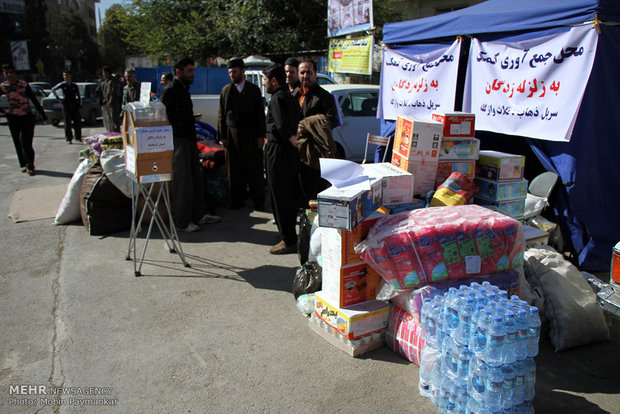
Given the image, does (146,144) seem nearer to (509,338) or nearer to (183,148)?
(183,148)

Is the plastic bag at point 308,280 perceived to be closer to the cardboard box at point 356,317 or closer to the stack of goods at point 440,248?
the cardboard box at point 356,317

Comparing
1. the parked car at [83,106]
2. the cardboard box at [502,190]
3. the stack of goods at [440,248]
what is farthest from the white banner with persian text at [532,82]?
the parked car at [83,106]

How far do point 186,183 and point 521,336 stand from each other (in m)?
4.44

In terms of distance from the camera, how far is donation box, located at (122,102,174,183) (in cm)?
437

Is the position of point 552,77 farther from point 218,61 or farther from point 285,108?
point 218,61

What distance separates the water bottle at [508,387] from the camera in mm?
2449

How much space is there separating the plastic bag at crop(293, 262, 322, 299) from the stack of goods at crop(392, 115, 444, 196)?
119cm

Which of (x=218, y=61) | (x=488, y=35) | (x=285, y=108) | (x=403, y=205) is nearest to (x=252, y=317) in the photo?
(x=403, y=205)

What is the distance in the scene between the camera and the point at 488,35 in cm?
539

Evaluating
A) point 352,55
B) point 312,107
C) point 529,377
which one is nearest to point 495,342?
point 529,377

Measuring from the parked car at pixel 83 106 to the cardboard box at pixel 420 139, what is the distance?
57.6ft

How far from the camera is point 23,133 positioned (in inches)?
351

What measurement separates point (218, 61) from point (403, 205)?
1969cm

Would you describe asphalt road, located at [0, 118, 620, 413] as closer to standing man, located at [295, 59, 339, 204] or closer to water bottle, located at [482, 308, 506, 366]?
water bottle, located at [482, 308, 506, 366]
